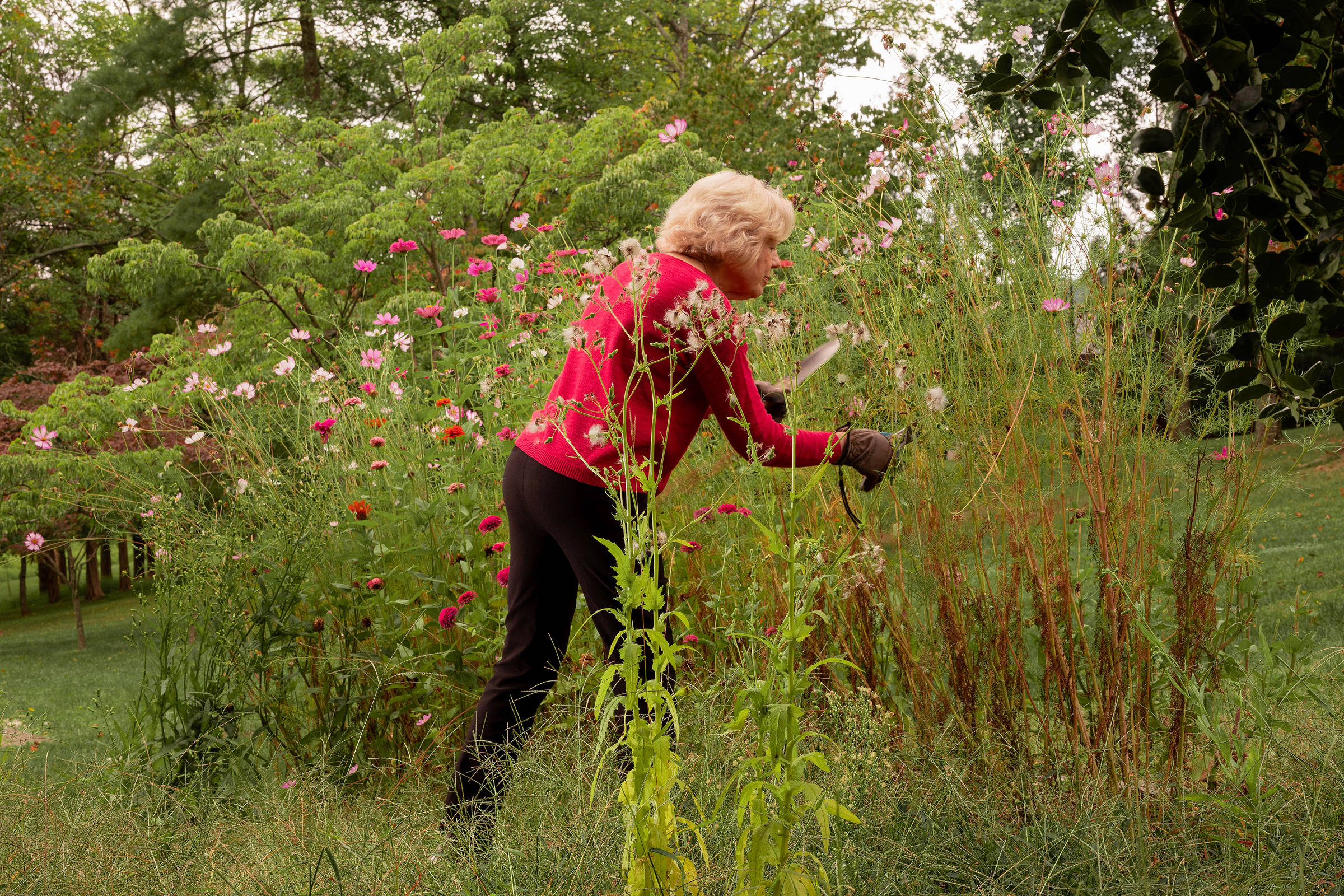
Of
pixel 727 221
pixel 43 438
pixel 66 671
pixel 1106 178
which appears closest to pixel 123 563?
pixel 66 671

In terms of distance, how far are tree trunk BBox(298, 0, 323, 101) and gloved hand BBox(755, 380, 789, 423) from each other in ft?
53.3

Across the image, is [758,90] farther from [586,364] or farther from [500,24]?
[586,364]

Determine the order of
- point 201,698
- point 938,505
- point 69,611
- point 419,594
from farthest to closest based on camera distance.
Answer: point 69,611, point 419,594, point 201,698, point 938,505

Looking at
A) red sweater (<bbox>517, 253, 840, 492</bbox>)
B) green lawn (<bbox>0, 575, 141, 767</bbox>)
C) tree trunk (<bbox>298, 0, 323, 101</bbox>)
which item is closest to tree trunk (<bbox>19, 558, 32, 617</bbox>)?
green lawn (<bbox>0, 575, 141, 767</bbox>)

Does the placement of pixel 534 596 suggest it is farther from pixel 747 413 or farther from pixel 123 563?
pixel 123 563

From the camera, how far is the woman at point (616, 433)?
2.05 metres

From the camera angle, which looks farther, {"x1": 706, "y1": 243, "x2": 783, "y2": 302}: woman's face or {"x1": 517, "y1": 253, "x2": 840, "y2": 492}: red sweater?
{"x1": 706, "y1": 243, "x2": 783, "y2": 302}: woman's face

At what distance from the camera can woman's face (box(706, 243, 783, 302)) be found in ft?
7.68

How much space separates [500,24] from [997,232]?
8.67 meters

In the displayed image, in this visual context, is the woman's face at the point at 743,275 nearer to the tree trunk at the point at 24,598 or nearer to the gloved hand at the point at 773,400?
the gloved hand at the point at 773,400

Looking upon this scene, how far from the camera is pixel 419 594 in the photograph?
136 inches

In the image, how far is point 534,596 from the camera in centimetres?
246

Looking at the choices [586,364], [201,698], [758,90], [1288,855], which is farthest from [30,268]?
[1288,855]

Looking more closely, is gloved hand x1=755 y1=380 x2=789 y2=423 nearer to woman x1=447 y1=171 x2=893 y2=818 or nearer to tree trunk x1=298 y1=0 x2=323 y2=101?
woman x1=447 y1=171 x2=893 y2=818
